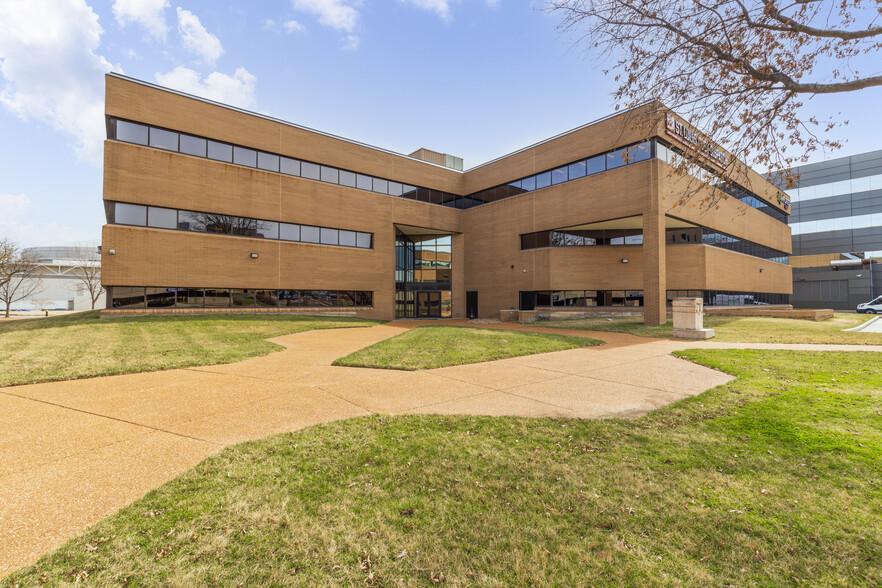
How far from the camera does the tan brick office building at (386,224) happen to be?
2002 cm

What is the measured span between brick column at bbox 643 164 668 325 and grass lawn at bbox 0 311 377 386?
714 inches

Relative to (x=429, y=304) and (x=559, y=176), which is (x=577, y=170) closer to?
(x=559, y=176)

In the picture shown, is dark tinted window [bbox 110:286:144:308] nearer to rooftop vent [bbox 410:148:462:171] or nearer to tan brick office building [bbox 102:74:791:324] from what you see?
tan brick office building [bbox 102:74:791:324]

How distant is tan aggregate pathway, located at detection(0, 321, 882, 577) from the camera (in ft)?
11.0

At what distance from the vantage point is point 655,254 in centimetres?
2133

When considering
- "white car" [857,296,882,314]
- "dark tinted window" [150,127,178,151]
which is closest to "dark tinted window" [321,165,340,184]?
"dark tinted window" [150,127,178,151]

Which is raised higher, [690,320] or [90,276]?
[90,276]

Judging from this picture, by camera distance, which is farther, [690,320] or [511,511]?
[690,320]

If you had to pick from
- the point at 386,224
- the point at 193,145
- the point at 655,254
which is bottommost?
the point at 655,254

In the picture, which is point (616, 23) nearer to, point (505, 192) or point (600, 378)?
point (600, 378)

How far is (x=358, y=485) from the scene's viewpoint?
11.6 ft

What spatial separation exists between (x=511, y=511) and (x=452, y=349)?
28.1ft

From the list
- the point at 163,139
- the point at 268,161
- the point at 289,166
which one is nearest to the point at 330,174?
the point at 289,166

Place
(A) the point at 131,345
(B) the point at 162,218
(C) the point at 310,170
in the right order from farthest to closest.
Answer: (C) the point at 310,170
(B) the point at 162,218
(A) the point at 131,345
